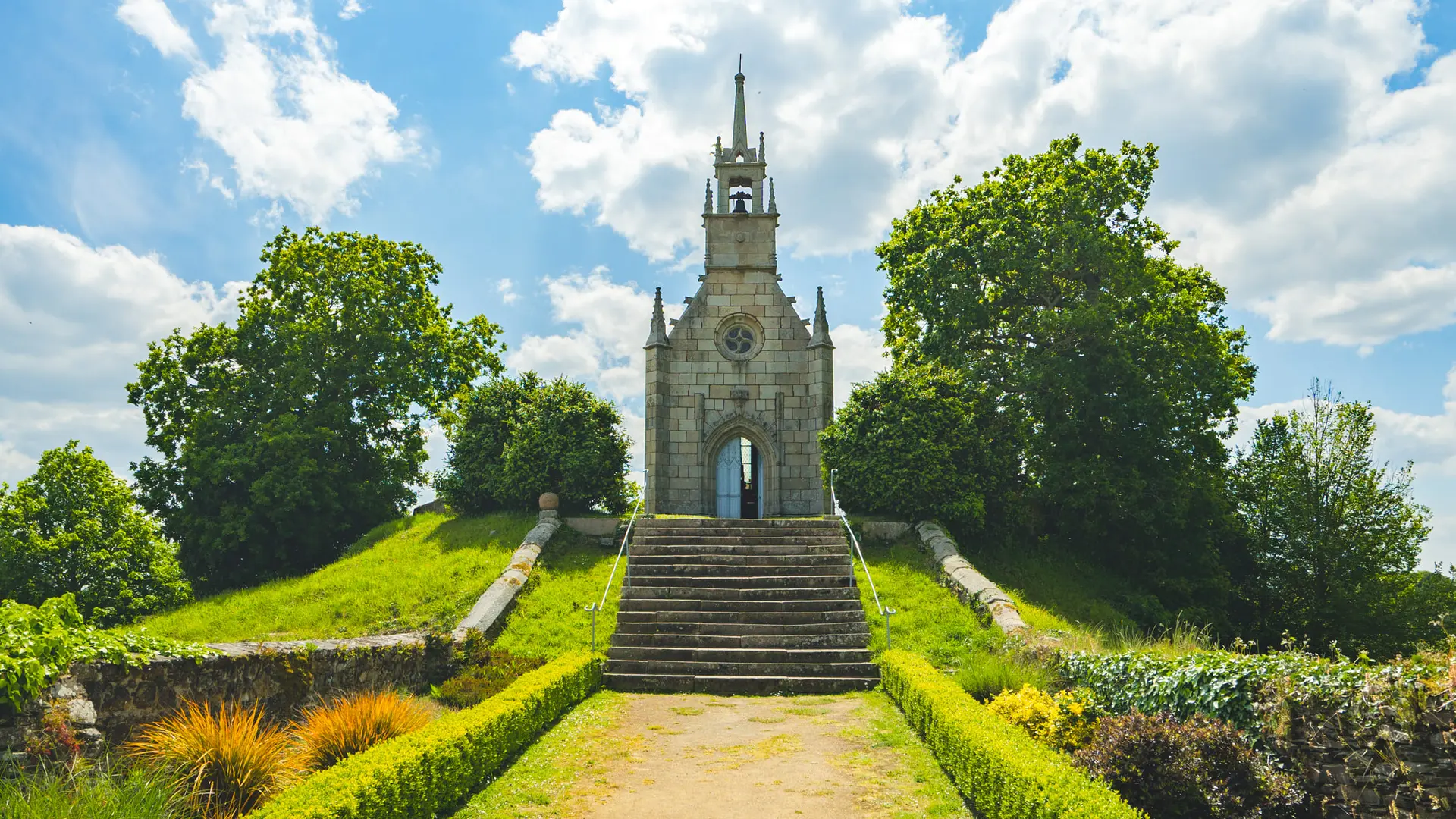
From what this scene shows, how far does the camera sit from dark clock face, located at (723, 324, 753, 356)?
2375cm

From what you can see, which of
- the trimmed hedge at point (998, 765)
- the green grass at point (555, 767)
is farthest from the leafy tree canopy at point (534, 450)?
the trimmed hedge at point (998, 765)

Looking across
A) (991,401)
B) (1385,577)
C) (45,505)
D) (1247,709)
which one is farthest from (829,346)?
(45,505)

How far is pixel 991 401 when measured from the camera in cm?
2172

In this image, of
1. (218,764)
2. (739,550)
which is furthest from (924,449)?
(218,764)

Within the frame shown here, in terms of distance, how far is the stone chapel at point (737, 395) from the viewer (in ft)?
75.6

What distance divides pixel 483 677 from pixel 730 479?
39.0 feet

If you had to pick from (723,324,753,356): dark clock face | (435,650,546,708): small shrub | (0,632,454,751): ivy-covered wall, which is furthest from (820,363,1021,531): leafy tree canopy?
(0,632,454,751): ivy-covered wall

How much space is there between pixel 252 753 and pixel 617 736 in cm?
425

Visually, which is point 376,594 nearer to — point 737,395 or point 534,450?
point 534,450

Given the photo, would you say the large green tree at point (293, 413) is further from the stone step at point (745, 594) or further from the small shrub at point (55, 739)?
the small shrub at point (55, 739)

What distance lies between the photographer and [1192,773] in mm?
7027

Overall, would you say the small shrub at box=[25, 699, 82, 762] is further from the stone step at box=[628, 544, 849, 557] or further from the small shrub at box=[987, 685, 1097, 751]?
the stone step at box=[628, 544, 849, 557]

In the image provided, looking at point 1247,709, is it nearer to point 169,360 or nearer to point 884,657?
point 884,657

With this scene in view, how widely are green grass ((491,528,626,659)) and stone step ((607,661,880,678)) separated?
3.16ft
